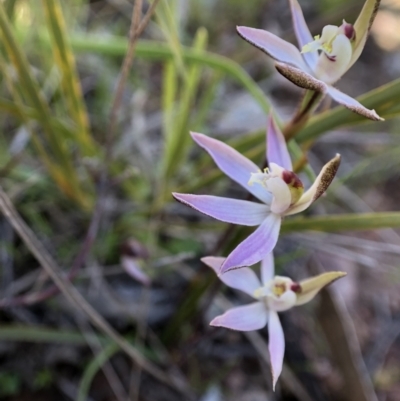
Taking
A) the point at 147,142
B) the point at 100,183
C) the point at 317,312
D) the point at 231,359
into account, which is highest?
the point at 100,183

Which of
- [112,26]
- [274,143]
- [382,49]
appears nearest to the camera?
[274,143]

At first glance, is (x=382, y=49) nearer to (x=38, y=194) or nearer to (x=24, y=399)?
(x=38, y=194)

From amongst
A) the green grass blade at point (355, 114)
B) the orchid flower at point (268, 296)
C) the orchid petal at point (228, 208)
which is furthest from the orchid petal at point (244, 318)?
the green grass blade at point (355, 114)

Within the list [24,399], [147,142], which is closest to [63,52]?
[147,142]

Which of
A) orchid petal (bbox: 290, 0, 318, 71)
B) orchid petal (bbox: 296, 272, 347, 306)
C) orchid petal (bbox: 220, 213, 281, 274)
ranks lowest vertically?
orchid petal (bbox: 296, 272, 347, 306)

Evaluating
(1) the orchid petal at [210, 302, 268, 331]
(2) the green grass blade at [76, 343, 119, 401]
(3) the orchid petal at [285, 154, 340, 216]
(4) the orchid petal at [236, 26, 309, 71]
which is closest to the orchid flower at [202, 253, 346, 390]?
(1) the orchid petal at [210, 302, 268, 331]

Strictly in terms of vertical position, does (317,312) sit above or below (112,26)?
below

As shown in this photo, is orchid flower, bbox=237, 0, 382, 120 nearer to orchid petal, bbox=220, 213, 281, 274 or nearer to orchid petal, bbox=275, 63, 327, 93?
orchid petal, bbox=275, 63, 327, 93

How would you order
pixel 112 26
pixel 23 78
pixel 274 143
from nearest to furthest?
pixel 274 143 < pixel 23 78 < pixel 112 26
